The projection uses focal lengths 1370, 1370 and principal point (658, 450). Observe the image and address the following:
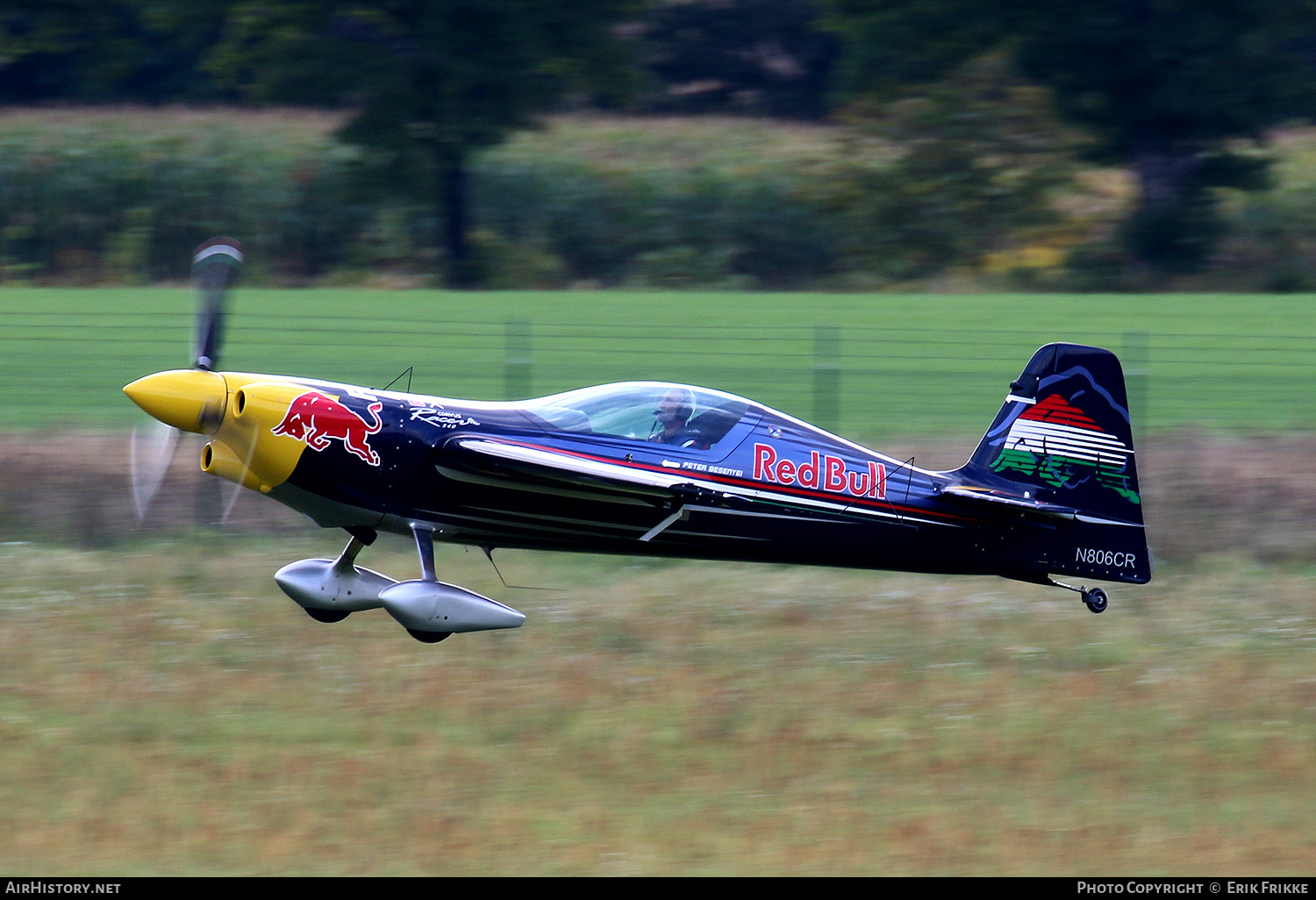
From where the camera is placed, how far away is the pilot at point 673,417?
954 cm

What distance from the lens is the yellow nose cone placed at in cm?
883

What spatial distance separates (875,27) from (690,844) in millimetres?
23806

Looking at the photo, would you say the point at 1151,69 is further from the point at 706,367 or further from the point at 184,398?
A: the point at 184,398

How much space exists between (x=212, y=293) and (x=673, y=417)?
3268 millimetres

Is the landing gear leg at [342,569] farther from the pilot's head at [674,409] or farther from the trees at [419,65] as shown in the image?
the trees at [419,65]

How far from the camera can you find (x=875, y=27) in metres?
28.5

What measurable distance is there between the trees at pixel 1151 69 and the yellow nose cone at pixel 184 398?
22.4 m

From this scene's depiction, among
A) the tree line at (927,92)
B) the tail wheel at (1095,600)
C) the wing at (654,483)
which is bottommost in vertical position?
the tail wheel at (1095,600)

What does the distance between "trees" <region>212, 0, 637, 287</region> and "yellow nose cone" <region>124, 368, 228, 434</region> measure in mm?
19705

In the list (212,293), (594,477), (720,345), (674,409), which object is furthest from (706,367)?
(212,293)

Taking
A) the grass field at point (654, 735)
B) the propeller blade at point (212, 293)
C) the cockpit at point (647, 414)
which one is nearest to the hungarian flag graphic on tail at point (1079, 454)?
the grass field at point (654, 735)

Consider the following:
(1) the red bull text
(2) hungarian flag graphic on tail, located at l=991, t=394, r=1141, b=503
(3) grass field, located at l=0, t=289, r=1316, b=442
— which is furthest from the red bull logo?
(3) grass field, located at l=0, t=289, r=1316, b=442

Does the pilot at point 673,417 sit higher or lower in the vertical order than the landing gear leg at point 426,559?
higher
